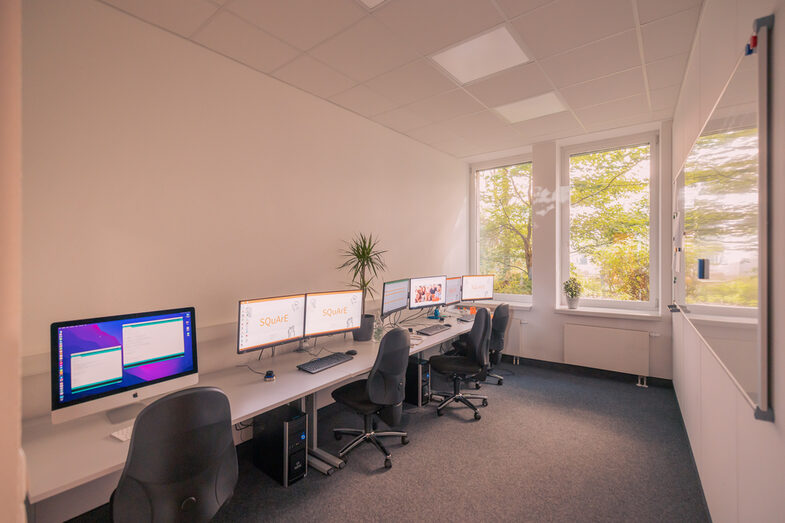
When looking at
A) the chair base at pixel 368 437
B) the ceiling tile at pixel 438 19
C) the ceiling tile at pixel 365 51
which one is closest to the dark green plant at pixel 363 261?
the chair base at pixel 368 437

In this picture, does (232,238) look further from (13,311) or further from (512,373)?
(512,373)

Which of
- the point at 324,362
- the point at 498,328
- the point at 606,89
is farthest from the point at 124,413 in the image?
the point at 606,89

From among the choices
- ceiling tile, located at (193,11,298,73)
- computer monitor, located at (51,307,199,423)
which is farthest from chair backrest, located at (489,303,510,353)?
ceiling tile, located at (193,11,298,73)

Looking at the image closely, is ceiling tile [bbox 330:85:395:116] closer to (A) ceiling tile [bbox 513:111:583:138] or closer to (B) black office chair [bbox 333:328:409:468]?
Answer: (A) ceiling tile [bbox 513:111:583:138]

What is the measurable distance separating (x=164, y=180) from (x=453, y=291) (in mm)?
3317

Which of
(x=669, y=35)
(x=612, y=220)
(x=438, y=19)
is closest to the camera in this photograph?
(x=438, y=19)

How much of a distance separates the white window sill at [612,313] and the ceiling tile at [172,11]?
15.3 feet

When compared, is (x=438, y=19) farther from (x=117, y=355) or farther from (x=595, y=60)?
(x=117, y=355)

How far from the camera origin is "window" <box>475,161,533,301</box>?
204 inches

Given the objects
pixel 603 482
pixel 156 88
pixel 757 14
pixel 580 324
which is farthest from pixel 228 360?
pixel 580 324

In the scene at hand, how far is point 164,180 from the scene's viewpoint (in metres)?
2.31

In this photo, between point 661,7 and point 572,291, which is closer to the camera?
point 661,7

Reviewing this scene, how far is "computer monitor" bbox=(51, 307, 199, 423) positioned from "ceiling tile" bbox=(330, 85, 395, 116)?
233 centimetres

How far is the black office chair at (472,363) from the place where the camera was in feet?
10.9
